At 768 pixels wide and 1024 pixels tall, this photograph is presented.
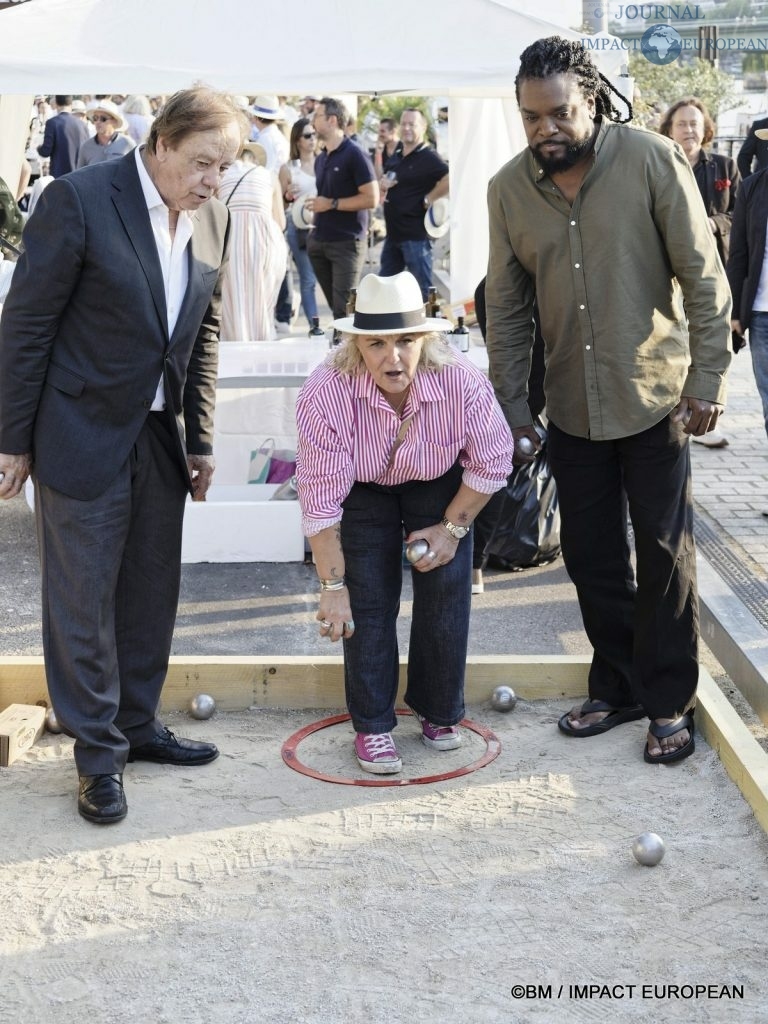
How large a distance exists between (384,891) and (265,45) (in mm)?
5664

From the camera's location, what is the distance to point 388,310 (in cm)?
392

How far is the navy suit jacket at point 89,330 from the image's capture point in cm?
359

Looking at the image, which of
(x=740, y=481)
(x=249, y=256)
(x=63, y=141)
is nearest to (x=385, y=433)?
(x=740, y=481)

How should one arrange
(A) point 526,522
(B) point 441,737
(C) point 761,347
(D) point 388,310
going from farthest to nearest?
(C) point 761,347 < (A) point 526,522 < (B) point 441,737 < (D) point 388,310

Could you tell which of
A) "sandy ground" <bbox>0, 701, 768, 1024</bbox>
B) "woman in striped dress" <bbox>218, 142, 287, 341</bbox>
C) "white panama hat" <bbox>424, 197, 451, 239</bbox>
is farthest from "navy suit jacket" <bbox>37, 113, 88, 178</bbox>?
"sandy ground" <bbox>0, 701, 768, 1024</bbox>

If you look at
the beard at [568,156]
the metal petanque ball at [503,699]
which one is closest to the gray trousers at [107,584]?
the metal petanque ball at [503,699]

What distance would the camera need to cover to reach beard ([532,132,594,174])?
3867mm

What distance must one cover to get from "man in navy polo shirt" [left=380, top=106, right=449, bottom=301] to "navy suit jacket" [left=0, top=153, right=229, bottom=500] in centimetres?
854

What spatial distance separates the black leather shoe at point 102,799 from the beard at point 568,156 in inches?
88.8

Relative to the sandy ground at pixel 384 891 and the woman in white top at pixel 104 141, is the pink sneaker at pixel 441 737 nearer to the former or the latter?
the sandy ground at pixel 384 891

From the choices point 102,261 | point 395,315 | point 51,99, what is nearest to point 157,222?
point 102,261

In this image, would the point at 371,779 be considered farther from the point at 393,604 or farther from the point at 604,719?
the point at 604,719

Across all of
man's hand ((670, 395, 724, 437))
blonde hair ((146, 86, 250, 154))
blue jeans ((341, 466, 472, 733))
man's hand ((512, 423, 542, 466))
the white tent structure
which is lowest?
blue jeans ((341, 466, 472, 733))

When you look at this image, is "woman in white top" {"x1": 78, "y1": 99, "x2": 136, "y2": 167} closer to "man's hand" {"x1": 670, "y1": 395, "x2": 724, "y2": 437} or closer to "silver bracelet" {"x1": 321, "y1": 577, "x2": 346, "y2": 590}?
"silver bracelet" {"x1": 321, "y1": 577, "x2": 346, "y2": 590}
